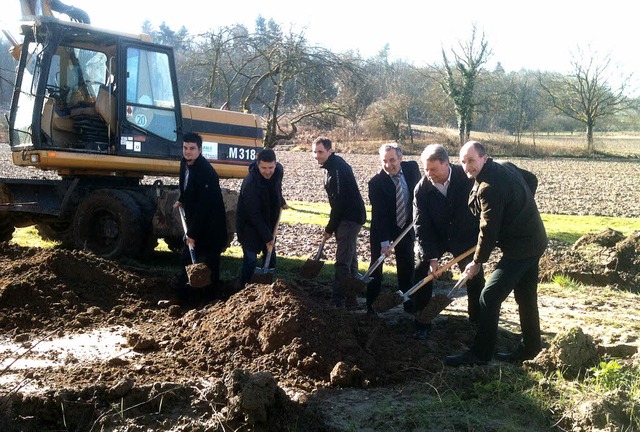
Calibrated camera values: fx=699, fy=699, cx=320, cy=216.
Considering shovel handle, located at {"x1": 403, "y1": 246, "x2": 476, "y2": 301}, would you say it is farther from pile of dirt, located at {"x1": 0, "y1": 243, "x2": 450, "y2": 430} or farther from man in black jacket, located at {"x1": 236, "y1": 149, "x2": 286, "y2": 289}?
man in black jacket, located at {"x1": 236, "y1": 149, "x2": 286, "y2": 289}

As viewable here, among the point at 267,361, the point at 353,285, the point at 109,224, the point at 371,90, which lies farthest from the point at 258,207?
the point at 371,90

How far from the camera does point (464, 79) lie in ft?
147

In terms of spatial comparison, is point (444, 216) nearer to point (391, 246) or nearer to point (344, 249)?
point (391, 246)

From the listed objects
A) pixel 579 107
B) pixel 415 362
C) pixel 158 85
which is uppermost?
pixel 579 107

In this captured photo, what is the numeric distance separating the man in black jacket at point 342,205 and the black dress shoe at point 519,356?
203cm

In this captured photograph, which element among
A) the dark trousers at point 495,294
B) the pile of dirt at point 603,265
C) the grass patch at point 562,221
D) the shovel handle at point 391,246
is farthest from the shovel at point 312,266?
the grass patch at point 562,221

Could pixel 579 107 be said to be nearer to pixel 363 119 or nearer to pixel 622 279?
pixel 363 119

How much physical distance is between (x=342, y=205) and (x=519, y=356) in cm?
245

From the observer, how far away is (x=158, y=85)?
34.3 ft

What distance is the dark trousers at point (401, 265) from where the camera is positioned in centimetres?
726

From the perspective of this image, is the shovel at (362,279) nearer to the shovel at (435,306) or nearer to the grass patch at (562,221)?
the shovel at (435,306)

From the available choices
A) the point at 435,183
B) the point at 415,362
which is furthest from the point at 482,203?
the point at 415,362

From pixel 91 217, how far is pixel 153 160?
4.01 ft

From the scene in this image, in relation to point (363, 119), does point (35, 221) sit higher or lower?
lower
